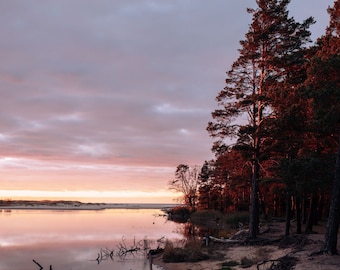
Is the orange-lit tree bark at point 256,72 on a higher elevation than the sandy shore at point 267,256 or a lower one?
higher

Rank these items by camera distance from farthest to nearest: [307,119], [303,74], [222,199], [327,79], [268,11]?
[222,199], [268,11], [303,74], [307,119], [327,79]

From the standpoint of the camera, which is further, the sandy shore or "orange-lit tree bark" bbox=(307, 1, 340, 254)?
"orange-lit tree bark" bbox=(307, 1, 340, 254)

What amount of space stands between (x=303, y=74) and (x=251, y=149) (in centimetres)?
671

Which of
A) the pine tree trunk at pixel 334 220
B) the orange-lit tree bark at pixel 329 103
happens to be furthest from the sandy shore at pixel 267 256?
the orange-lit tree bark at pixel 329 103

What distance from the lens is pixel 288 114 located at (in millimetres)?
23109

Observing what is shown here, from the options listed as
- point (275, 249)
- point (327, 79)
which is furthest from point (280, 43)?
point (275, 249)

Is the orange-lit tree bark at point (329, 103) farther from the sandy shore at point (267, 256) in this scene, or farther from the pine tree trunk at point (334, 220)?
the sandy shore at point (267, 256)

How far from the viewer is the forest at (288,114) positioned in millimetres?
20797

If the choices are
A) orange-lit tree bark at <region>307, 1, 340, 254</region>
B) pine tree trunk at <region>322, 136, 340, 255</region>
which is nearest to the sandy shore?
pine tree trunk at <region>322, 136, 340, 255</region>

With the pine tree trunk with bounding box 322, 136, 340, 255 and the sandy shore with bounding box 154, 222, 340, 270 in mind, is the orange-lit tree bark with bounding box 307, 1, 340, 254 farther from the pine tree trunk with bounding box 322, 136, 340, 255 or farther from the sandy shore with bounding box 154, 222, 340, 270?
the sandy shore with bounding box 154, 222, 340, 270

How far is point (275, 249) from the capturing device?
83.7 ft

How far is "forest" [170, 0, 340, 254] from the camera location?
20.8 meters

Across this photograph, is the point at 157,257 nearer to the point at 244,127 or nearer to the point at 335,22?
the point at 244,127

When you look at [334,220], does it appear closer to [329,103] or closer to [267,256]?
[267,256]
